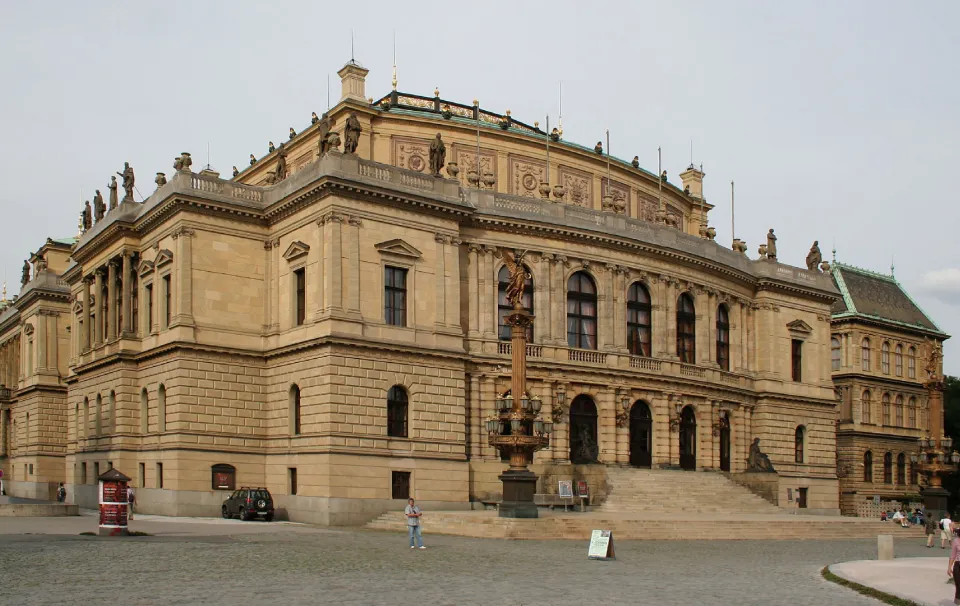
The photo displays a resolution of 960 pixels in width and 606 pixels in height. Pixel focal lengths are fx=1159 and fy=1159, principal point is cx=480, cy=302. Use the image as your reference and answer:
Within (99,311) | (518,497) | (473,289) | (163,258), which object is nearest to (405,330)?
(473,289)

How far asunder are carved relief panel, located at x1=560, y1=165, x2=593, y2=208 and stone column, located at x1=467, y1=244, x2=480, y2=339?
12.9m

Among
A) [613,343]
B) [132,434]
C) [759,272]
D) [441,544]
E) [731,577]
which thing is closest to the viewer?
[731,577]

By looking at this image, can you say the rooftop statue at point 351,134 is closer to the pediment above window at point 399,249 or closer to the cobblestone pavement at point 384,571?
the pediment above window at point 399,249

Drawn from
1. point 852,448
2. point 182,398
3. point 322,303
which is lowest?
point 852,448

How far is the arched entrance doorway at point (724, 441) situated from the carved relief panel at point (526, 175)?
53.4ft

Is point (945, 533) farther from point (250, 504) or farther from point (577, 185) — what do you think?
point (577, 185)

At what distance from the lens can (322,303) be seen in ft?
161

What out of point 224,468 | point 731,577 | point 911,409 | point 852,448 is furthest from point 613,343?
point 911,409

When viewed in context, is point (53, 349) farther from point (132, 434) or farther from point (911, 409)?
point (911, 409)

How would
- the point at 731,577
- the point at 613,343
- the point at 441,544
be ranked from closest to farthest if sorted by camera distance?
the point at 731,577 < the point at 441,544 < the point at 613,343

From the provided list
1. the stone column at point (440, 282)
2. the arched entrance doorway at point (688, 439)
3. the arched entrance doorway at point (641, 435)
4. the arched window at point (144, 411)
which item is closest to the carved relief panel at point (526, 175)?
the stone column at point (440, 282)

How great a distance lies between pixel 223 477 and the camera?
5034 centimetres

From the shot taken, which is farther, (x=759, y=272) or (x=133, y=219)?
(x=759, y=272)

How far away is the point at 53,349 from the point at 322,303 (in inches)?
1355
